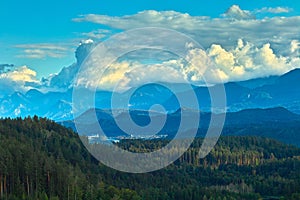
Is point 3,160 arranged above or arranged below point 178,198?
above

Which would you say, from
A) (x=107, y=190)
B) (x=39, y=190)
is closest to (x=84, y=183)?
(x=107, y=190)

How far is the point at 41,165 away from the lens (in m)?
151

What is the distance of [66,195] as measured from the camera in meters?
147

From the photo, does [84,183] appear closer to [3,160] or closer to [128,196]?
[128,196]

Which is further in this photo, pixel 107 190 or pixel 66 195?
pixel 107 190

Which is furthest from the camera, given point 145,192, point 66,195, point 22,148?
point 145,192

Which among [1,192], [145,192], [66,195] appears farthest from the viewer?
[145,192]

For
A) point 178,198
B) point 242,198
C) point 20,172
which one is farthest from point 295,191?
point 20,172

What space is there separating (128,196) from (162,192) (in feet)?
88.1

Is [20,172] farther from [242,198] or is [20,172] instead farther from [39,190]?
[242,198]

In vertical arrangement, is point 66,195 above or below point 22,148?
below

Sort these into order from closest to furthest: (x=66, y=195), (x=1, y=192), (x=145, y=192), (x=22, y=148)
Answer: (x=1, y=192)
(x=66, y=195)
(x=22, y=148)
(x=145, y=192)

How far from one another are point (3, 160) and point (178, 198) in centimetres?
6726

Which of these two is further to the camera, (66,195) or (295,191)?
(295,191)
